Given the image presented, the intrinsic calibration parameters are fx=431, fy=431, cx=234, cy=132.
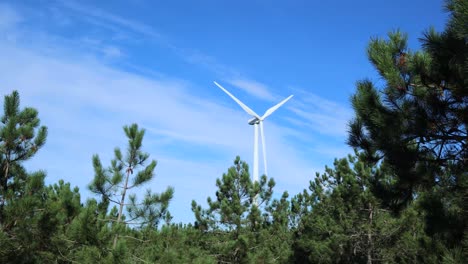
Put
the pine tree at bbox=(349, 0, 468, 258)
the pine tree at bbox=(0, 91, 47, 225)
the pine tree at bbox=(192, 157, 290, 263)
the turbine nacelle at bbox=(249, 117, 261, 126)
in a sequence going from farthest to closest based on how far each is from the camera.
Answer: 1. the turbine nacelle at bbox=(249, 117, 261, 126)
2. the pine tree at bbox=(192, 157, 290, 263)
3. the pine tree at bbox=(0, 91, 47, 225)
4. the pine tree at bbox=(349, 0, 468, 258)

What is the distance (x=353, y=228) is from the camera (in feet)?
53.5

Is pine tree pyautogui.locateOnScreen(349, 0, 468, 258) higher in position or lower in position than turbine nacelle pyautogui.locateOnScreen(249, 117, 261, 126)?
lower

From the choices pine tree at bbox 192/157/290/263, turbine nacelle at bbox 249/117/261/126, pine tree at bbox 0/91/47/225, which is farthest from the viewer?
turbine nacelle at bbox 249/117/261/126

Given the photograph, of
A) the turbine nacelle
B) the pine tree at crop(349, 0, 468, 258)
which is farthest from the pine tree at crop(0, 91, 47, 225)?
the turbine nacelle

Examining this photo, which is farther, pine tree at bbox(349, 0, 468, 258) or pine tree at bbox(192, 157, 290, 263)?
pine tree at bbox(192, 157, 290, 263)

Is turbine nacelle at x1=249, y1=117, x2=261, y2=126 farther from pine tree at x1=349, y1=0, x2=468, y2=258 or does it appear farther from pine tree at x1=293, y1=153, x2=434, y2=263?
pine tree at x1=349, y1=0, x2=468, y2=258

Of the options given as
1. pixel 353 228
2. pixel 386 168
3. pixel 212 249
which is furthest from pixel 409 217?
pixel 386 168

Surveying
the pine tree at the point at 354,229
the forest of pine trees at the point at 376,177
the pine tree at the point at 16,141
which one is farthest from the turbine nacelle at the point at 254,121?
the pine tree at the point at 16,141

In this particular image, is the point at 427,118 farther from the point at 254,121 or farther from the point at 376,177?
the point at 254,121

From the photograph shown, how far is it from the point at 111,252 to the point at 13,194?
2144 millimetres

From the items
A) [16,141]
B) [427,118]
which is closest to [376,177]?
[427,118]

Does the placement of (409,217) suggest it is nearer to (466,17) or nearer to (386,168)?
(386,168)

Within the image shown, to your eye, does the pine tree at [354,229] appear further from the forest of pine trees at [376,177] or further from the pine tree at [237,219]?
the forest of pine trees at [376,177]

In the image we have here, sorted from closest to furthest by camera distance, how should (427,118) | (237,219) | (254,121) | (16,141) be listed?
(427,118) → (16,141) → (237,219) → (254,121)
